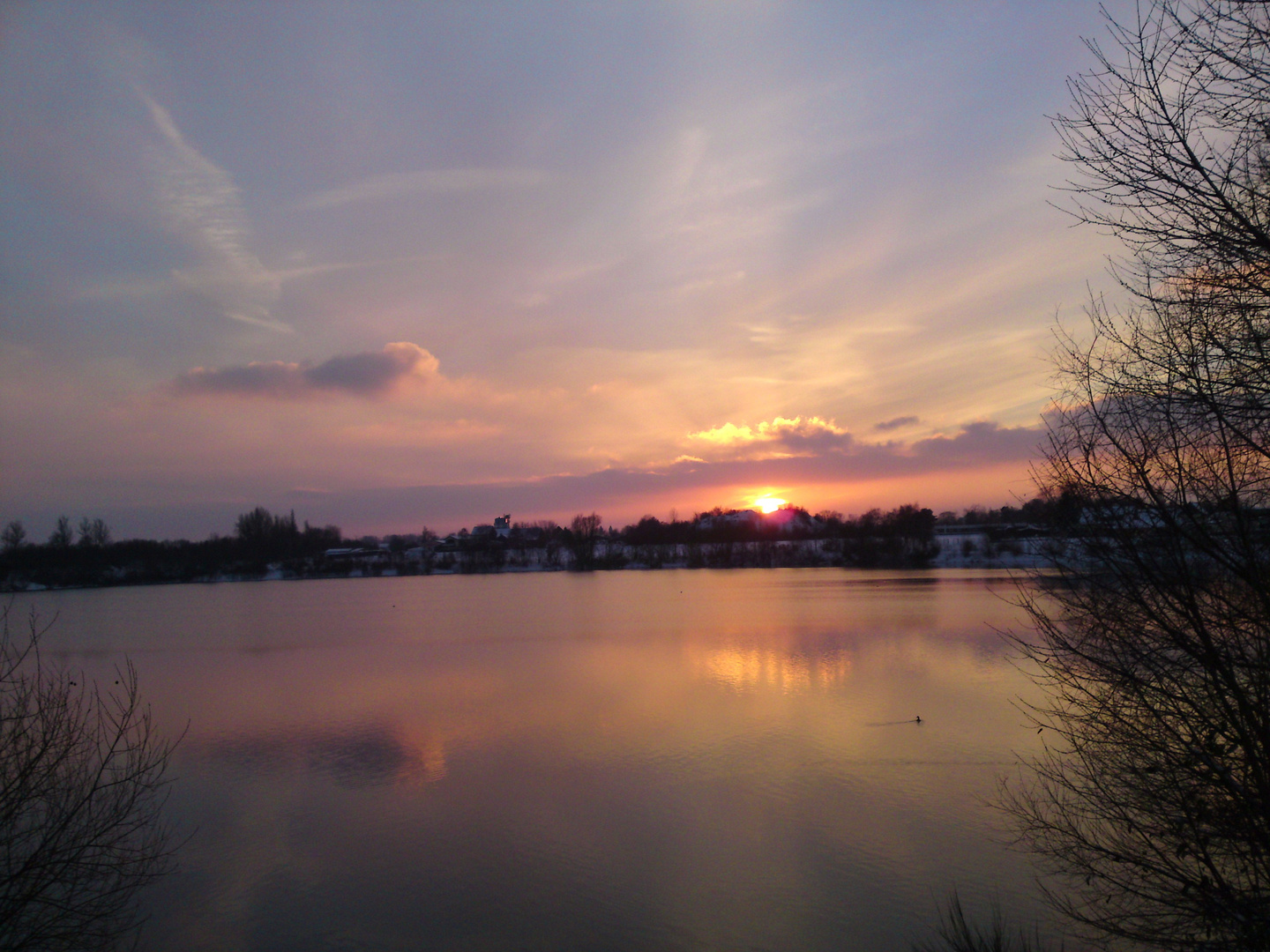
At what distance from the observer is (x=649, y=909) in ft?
25.5

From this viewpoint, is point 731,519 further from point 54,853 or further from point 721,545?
point 54,853

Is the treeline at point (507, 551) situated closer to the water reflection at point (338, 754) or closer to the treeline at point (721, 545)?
the treeline at point (721, 545)

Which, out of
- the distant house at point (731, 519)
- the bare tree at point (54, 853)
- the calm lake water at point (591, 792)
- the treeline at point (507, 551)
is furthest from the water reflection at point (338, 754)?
the distant house at point (731, 519)

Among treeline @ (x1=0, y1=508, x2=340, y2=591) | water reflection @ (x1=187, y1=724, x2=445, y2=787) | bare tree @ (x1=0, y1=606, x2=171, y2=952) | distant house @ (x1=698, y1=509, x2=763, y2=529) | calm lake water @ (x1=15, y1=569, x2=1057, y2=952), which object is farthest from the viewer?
distant house @ (x1=698, y1=509, x2=763, y2=529)

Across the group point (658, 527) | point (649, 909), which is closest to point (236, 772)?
point (649, 909)

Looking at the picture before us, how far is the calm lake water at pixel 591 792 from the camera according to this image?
7.71 metres

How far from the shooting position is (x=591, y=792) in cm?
1116

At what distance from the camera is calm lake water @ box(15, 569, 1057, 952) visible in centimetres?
771

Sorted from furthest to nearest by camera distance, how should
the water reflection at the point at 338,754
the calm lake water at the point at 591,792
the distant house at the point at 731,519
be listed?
the distant house at the point at 731,519 → the water reflection at the point at 338,754 → the calm lake water at the point at 591,792

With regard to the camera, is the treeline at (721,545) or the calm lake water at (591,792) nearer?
the calm lake water at (591,792)

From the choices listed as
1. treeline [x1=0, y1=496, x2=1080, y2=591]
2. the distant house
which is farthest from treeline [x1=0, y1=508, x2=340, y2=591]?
the distant house

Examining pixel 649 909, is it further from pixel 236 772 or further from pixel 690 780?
pixel 236 772

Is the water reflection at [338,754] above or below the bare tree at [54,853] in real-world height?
below

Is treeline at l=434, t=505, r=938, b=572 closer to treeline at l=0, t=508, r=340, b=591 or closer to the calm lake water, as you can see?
treeline at l=0, t=508, r=340, b=591
